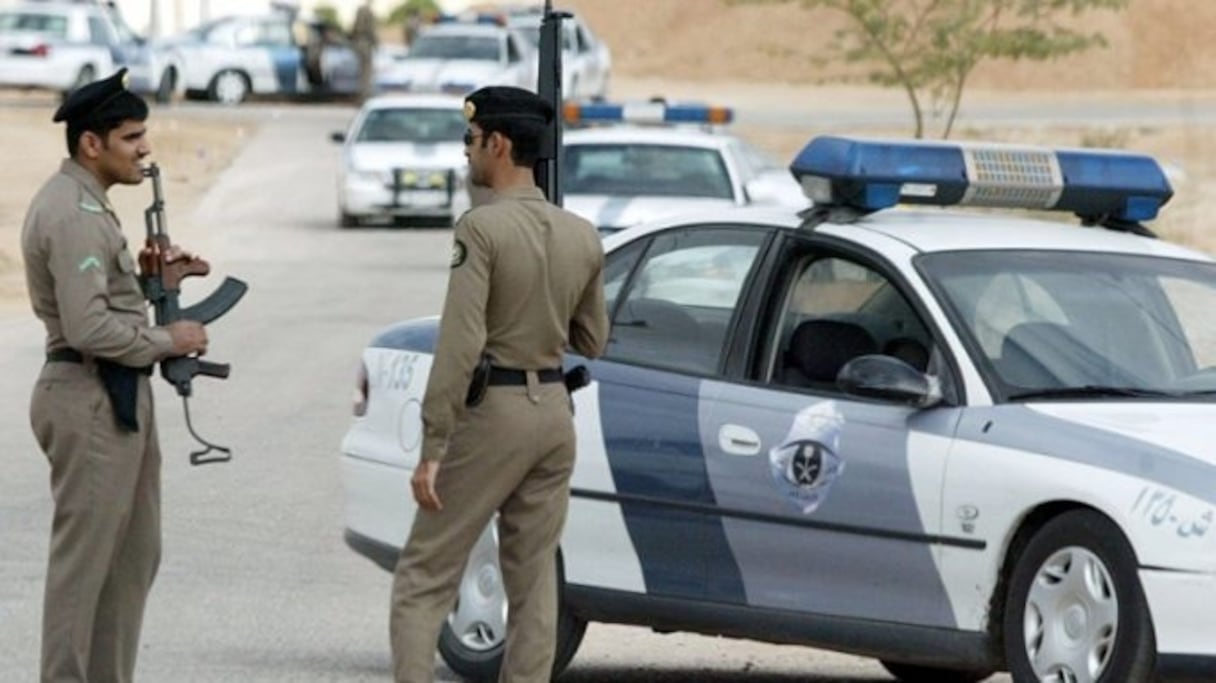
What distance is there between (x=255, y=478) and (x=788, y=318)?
18.3ft

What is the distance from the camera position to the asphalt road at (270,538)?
9.61 m

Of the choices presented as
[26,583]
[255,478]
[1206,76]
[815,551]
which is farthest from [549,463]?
[1206,76]

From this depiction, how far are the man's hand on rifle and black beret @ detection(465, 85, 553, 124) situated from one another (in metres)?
0.84

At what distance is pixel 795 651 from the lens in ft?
33.8

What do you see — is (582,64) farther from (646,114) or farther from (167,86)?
(646,114)

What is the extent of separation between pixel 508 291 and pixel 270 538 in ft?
16.4

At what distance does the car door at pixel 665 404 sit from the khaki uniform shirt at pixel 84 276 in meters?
1.78

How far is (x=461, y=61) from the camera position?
45625 mm

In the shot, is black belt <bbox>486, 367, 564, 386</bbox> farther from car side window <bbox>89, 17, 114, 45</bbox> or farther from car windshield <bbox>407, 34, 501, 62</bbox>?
car side window <bbox>89, 17, 114, 45</bbox>

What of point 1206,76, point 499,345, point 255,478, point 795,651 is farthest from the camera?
point 1206,76

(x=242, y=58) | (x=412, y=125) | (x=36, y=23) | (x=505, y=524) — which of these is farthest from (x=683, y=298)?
(x=242, y=58)

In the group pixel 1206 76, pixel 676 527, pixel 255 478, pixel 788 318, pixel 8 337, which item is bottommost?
pixel 1206 76

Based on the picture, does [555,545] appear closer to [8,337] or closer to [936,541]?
[936,541]

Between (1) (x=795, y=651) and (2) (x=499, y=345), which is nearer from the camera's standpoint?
(2) (x=499, y=345)
